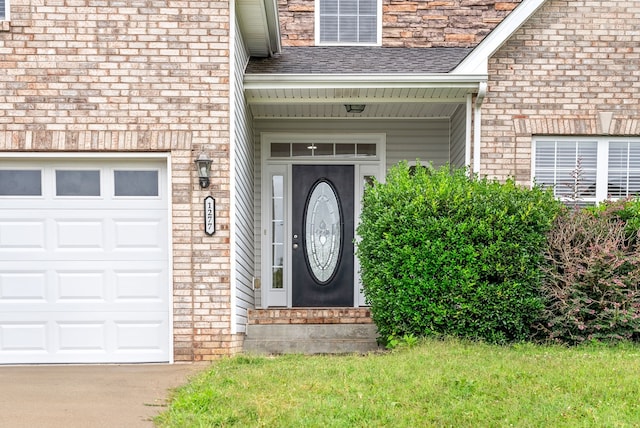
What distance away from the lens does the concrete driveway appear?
162 inches

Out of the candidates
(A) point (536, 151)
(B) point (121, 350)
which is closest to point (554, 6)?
(A) point (536, 151)

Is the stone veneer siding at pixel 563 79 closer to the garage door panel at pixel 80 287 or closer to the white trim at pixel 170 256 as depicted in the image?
the white trim at pixel 170 256

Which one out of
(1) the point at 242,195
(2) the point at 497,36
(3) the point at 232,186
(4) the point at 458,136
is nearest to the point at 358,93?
(4) the point at 458,136

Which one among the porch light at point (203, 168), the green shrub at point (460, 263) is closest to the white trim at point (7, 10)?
the porch light at point (203, 168)

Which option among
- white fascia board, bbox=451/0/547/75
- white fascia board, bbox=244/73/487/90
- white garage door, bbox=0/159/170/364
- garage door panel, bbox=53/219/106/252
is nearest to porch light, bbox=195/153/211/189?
white garage door, bbox=0/159/170/364

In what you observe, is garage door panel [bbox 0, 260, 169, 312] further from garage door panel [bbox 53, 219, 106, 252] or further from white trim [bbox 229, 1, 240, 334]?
white trim [bbox 229, 1, 240, 334]

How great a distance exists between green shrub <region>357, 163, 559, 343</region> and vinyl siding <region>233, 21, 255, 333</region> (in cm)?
169

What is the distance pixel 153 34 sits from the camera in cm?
638

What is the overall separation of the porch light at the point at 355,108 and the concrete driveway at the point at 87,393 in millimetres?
4133

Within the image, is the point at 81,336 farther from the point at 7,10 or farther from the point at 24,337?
the point at 7,10

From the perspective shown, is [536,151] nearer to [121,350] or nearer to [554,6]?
[554,6]

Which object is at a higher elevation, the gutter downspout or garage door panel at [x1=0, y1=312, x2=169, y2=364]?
→ the gutter downspout

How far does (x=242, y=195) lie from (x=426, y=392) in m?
3.91

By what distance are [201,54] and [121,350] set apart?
3.47 metres
